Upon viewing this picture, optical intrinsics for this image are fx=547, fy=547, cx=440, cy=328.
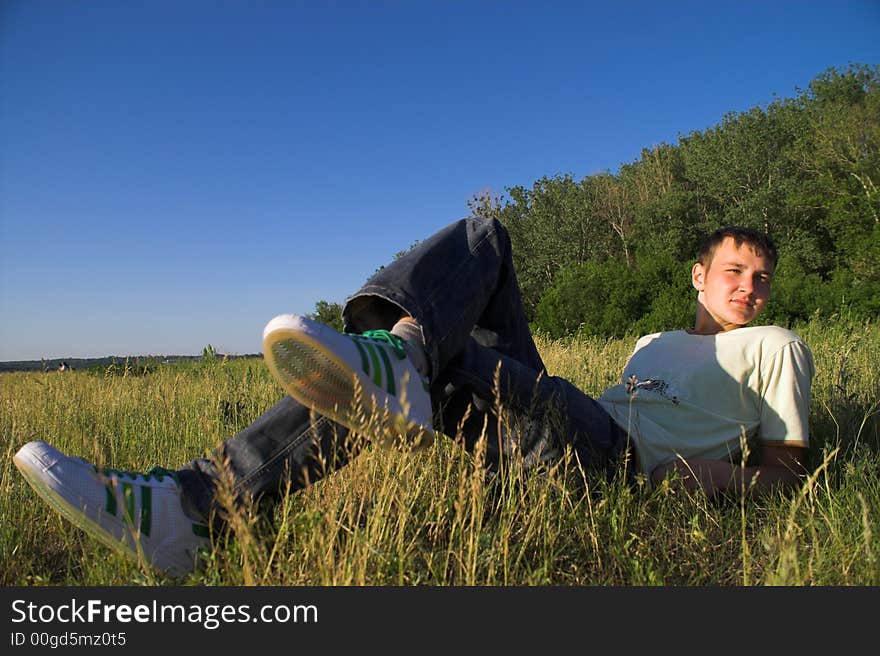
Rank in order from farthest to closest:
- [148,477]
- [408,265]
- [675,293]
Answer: [675,293] < [408,265] < [148,477]

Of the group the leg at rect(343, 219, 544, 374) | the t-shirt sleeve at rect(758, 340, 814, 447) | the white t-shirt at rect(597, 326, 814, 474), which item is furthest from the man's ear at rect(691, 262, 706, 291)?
the leg at rect(343, 219, 544, 374)

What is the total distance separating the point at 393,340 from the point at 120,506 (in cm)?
93

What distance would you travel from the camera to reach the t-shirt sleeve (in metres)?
2.12

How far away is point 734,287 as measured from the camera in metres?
2.57

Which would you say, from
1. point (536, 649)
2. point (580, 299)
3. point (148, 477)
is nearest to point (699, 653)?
point (536, 649)

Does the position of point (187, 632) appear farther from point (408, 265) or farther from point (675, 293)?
point (675, 293)

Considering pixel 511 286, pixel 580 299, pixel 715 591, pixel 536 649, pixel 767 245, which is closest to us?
pixel 536 649

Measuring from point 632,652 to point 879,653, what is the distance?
2.04ft

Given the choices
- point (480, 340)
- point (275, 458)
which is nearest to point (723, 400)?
point (480, 340)

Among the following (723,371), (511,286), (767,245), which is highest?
(767,245)

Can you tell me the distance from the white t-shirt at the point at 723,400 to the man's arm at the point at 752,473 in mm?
58

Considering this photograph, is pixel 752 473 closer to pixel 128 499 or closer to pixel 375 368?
pixel 375 368

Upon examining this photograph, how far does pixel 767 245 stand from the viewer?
8.61 feet

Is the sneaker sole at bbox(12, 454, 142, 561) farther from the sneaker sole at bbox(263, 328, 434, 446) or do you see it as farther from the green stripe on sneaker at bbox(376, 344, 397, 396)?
the green stripe on sneaker at bbox(376, 344, 397, 396)
